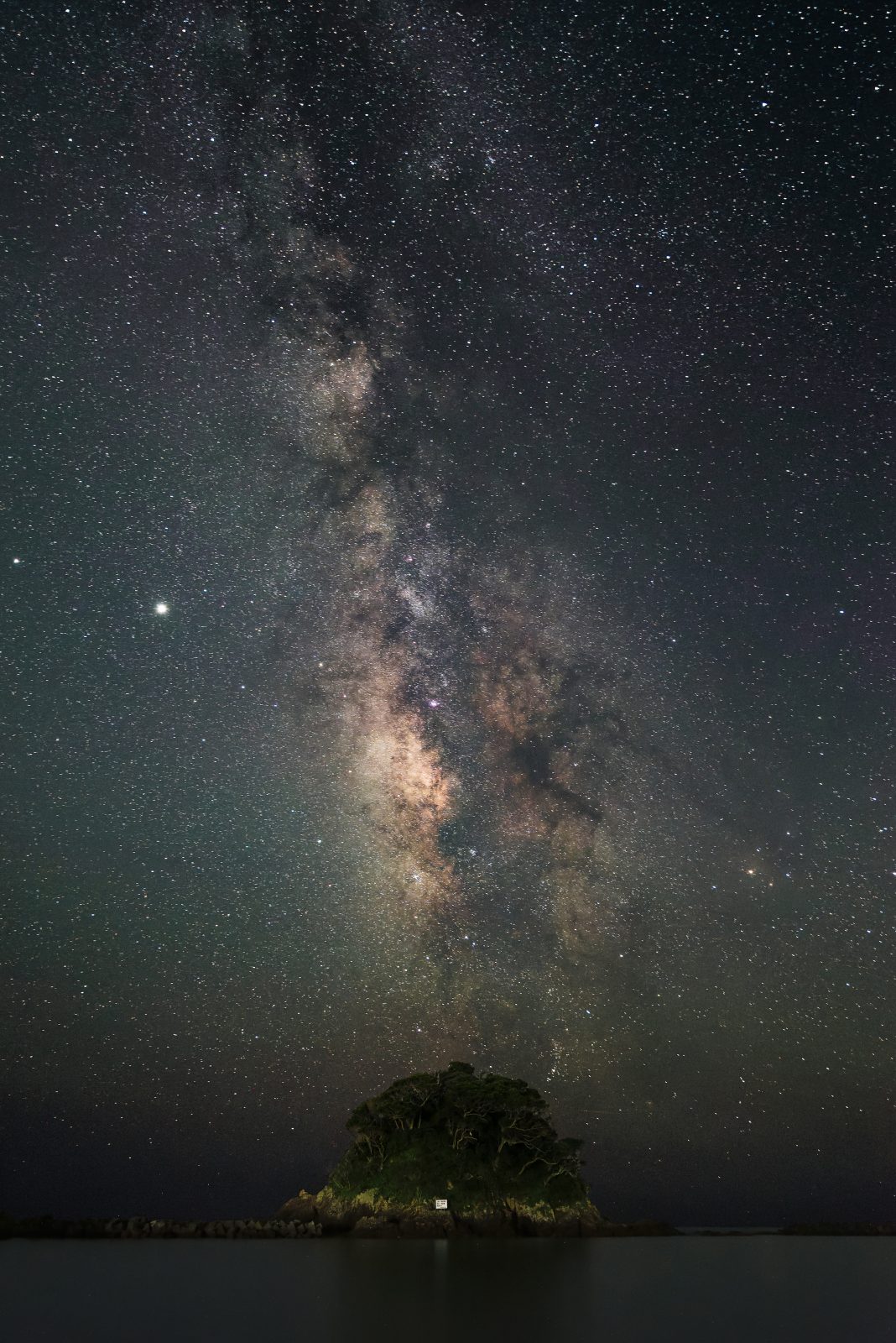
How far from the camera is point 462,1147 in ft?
230

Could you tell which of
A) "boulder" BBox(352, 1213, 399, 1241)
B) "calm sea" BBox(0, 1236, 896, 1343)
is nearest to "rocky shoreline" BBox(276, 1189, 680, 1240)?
"boulder" BBox(352, 1213, 399, 1241)

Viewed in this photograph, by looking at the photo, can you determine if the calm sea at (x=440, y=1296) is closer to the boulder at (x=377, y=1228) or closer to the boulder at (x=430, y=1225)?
the boulder at (x=430, y=1225)

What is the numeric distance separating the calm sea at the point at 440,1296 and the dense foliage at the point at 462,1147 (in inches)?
419

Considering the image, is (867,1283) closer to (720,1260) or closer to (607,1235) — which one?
(720,1260)

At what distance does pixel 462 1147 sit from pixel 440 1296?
134 feet

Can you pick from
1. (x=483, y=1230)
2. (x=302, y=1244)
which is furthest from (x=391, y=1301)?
(x=483, y=1230)

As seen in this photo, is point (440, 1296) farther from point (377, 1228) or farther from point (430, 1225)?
point (377, 1228)

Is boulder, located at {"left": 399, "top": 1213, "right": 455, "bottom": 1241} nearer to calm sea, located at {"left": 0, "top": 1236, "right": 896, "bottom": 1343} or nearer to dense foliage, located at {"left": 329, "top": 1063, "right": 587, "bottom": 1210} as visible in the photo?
dense foliage, located at {"left": 329, "top": 1063, "right": 587, "bottom": 1210}

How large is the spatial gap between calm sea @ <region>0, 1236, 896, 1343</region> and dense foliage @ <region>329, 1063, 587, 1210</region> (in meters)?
10.6

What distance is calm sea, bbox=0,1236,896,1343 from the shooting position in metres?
24.2

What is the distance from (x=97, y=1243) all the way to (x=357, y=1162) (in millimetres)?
20936

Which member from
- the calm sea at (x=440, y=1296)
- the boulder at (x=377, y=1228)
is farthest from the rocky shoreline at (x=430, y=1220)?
the calm sea at (x=440, y=1296)

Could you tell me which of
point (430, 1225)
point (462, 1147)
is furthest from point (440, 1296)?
point (430, 1225)

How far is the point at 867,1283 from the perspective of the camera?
40969 mm
